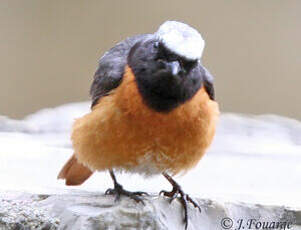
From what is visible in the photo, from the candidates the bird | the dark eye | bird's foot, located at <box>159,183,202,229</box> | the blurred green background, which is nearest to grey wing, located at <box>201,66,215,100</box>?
the bird

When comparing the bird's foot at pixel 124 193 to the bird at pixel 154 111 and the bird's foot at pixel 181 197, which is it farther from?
the bird's foot at pixel 181 197

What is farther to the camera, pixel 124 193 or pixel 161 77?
pixel 124 193

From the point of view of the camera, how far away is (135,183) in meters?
3.70

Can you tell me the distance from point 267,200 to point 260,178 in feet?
2.29

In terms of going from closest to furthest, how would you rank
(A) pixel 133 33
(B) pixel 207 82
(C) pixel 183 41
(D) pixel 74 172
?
(C) pixel 183 41
(B) pixel 207 82
(D) pixel 74 172
(A) pixel 133 33

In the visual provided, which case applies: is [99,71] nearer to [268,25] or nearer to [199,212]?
[199,212]

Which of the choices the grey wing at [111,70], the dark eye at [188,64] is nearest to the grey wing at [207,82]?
the dark eye at [188,64]

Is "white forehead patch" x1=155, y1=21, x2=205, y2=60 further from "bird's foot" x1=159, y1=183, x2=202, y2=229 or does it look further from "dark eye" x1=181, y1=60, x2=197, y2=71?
"bird's foot" x1=159, y1=183, x2=202, y2=229

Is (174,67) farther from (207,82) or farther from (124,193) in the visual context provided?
(124,193)

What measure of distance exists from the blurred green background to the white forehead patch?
10.7ft

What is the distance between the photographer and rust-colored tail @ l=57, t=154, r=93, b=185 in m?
3.30

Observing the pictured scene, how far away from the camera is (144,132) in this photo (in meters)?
2.69

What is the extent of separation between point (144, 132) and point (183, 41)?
417mm

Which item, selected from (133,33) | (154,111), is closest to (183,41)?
(154,111)
